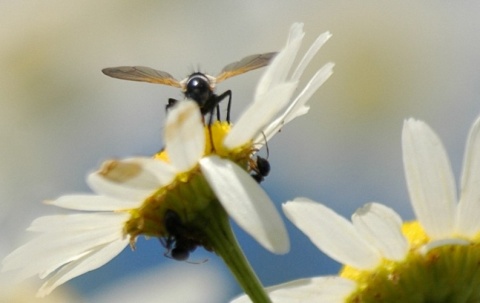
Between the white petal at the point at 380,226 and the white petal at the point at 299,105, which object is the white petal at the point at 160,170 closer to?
→ the white petal at the point at 299,105

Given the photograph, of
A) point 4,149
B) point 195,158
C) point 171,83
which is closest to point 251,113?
point 195,158

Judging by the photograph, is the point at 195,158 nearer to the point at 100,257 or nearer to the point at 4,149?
the point at 100,257

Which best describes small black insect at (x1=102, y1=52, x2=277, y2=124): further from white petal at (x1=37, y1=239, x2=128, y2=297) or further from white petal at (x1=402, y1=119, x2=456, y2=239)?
white petal at (x1=402, y1=119, x2=456, y2=239)

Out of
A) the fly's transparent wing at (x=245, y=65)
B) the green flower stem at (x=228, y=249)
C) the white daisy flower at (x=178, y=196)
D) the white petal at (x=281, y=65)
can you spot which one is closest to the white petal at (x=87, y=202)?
the white daisy flower at (x=178, y=196)

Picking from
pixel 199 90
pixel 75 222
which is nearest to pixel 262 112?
pixel 75 222

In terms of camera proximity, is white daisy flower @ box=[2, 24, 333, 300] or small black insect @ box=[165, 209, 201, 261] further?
small black insect @ box=[165, 209, 201, 261]

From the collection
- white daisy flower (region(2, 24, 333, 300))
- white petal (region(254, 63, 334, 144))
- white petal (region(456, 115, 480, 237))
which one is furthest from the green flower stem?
white petal (region(456, 115, 480, 237))

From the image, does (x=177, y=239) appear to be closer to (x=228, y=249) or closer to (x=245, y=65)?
(x=228, y=249)

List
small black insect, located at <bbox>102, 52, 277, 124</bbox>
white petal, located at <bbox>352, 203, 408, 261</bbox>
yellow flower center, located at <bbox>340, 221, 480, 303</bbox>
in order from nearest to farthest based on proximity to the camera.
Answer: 1. white petal, located at <bbox>352, 203, 408, 261</bbox>
2. yellow flower center, located at <bbox>340, 221, 480, 303</bbox>
3. small black insect, located at <bbox>102, 52, 277, 124</bbox>
